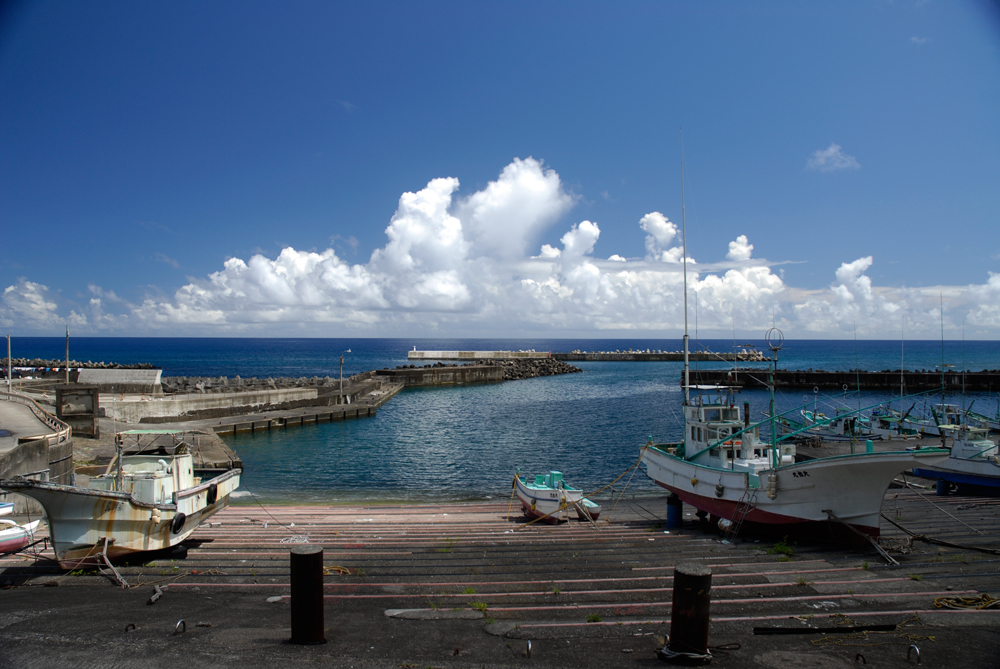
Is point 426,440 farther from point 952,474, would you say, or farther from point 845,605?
point 845,605

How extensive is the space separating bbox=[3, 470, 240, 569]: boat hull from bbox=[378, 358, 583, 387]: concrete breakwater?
69.7m

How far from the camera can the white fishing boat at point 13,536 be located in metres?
11.6

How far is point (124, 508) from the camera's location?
10.5 m

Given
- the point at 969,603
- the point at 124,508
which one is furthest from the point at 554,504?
the point at 124,508

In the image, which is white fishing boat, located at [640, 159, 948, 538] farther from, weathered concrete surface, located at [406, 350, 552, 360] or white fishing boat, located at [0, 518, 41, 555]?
weathered concrete surface, located at [406, 350, 552, 360]

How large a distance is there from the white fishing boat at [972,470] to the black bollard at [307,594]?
21.1m

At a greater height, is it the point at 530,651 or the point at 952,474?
the point at 530,651

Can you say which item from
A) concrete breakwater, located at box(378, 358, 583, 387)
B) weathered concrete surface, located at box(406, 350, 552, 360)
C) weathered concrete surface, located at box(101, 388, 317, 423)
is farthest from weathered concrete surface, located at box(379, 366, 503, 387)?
weathered concrete surface, located at box(406, 350, 552, 360)

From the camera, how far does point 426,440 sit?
1526 inches

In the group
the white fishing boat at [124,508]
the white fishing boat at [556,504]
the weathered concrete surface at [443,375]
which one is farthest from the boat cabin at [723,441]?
the weathered concrete surface at [443,375]

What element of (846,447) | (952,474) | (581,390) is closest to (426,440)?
(846,447)

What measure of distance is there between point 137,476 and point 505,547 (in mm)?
8423

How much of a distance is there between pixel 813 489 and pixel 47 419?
29836mm

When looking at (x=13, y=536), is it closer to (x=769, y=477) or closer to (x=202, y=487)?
(x=202, y=487)
